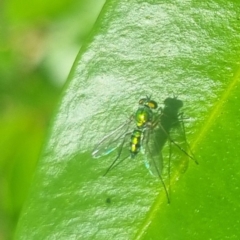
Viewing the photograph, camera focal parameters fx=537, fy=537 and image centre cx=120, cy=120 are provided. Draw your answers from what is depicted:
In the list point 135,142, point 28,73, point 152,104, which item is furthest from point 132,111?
point 28,73

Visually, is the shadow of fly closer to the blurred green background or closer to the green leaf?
the green leaf

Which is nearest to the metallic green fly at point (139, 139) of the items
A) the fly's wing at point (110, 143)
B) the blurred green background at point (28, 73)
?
the fly's wing at point (110, 143)

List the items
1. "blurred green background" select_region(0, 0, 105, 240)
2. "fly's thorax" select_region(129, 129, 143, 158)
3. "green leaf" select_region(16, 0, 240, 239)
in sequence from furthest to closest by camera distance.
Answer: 1. "blurred green background" select_region(0, 0, 105, 240)
2. "fly's thorax" select_region(129, 129, 143, 158)
3. "green leaf" select_region(16, 0, 240, 239)

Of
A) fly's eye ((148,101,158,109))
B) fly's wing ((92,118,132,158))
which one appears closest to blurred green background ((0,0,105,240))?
fly's wing ((92,118,132,158))

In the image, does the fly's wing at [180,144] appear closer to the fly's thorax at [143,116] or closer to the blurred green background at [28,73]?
the fly's thorax at [143,116]

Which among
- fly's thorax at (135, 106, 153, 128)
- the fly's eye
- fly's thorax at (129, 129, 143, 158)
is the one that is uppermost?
the fly's eye
